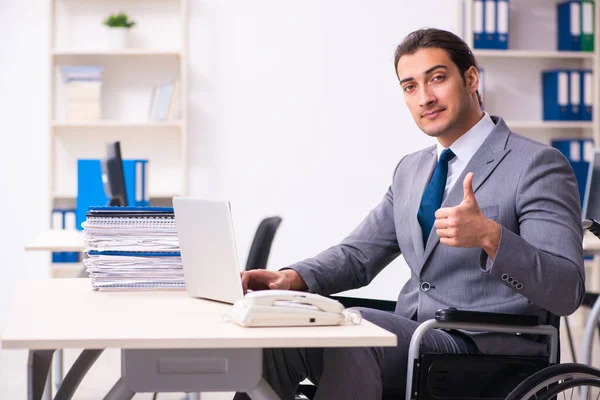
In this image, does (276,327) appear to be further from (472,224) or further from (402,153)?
(402,153)

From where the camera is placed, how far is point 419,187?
7.15ft

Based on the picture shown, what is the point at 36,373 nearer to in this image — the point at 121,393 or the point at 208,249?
the point at 121,393

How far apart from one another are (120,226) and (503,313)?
89 cm

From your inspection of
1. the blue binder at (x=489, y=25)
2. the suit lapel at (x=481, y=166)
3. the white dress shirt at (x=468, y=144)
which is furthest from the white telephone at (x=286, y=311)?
the blue binder at (x=489, y=25)

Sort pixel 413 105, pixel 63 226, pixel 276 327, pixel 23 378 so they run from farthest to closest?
pixel 63 226, pixel 23 378, pixel 413 105, pixel 276 327

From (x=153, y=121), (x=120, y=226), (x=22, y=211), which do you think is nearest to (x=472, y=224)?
(x=120, y=226)

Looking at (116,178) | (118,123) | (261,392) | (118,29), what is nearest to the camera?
(261,392)

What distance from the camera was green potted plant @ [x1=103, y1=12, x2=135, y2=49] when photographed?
4.99 meters

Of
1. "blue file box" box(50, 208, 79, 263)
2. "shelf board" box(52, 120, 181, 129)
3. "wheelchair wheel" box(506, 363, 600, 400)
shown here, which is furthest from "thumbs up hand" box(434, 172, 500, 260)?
"blue file box" box(50, 208, 79, 263)

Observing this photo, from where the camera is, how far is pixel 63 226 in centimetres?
491

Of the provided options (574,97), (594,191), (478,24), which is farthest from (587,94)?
(594,191)

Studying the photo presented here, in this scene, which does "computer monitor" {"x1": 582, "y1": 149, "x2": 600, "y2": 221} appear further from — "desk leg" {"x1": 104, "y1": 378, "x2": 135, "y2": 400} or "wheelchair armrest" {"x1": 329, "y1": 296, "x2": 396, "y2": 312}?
"desk leg" {"x1": 104, "y1": 378, "x2": 135, "y2": 400}

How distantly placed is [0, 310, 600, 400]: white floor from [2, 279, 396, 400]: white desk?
2.25m

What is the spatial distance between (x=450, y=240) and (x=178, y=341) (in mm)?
605
